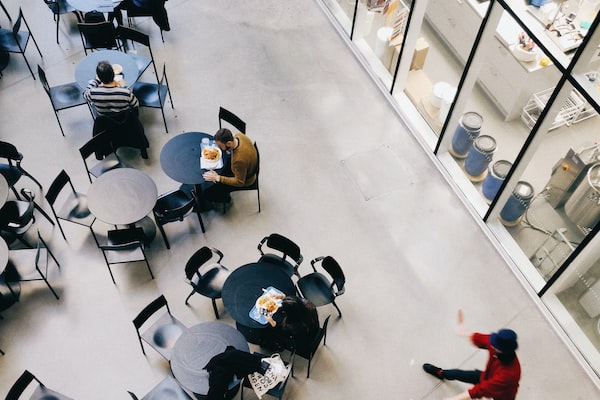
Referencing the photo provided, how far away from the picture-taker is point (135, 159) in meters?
7.92

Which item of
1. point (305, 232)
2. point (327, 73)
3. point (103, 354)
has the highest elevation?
point (327, 73)

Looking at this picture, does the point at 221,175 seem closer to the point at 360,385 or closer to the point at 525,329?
the point at 360,385

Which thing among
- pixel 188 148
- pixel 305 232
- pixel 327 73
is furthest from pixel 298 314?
pixel 327 73

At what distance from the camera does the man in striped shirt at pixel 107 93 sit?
6906 mm

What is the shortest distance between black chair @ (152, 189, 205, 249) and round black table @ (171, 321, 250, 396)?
1.53m

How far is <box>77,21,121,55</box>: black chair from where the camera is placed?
8109 millimetres

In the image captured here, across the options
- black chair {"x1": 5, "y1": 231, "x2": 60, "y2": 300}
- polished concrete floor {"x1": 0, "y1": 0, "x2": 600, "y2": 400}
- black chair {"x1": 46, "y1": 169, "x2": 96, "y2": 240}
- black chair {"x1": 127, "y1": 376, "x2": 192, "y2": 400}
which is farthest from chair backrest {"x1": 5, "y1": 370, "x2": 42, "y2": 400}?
black chair {"x1": 46, "y1": 169, "x2": 96, "y2": 240}

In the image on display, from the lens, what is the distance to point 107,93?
700cm

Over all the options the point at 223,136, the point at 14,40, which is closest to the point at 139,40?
the point at 14,40

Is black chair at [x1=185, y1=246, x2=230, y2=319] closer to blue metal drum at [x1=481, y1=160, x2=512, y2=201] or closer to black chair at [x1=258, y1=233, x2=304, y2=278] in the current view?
black chair at [x1=258, y1=233, x2=304, y2=278]

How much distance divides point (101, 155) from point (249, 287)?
2926 mm

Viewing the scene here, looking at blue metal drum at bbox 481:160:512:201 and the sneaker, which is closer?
the sneaker

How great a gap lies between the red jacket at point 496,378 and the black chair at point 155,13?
6493mm

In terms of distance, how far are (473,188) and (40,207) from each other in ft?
18.5
